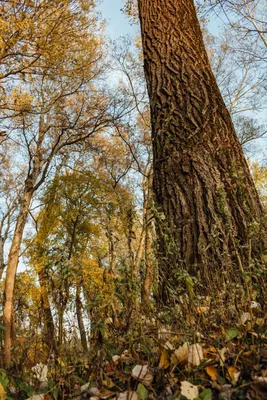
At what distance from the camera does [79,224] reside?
13359 millimetres

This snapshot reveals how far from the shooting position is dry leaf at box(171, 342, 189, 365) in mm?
1239

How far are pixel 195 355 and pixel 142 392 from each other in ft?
0.76

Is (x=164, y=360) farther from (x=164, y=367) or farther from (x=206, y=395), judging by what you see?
(x=206, y=395)

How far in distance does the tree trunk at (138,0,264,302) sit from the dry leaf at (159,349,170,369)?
823mm

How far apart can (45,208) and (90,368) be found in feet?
43.5

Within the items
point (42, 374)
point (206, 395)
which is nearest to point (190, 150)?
point (42, 374)

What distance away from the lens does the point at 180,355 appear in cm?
125

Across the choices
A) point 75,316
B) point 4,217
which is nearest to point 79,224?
point 4,217

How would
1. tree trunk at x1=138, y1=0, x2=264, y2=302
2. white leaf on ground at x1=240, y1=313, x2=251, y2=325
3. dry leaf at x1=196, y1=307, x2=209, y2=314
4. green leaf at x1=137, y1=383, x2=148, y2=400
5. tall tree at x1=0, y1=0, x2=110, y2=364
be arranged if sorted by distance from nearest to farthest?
green leaf at x1=137, y1=383, x2=148, y2=400 < white leaf on ground at x1=240, y1=313, x2=251, y2=325 < dry leaf at x1=196, y1=307, x2=209, y2=314 < tree trunk at x1=138, y1=0, x2=264, y2=302 < tall tree at x1=0, y1=0, x2=110, y2=364

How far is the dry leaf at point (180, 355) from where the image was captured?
48.8 inches

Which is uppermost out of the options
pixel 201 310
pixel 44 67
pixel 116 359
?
pixel 44 67

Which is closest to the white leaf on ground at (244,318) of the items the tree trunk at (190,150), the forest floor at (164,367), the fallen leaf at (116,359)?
the forest floor at (164,367)

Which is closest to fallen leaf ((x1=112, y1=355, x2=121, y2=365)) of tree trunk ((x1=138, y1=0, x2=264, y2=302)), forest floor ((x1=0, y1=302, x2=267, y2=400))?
forest floor ((x1=0, y1=302, x2=267, y2=400))

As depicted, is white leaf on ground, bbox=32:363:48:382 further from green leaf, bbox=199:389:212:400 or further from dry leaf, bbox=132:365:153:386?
green leaf, bbox=199:389:212:400
